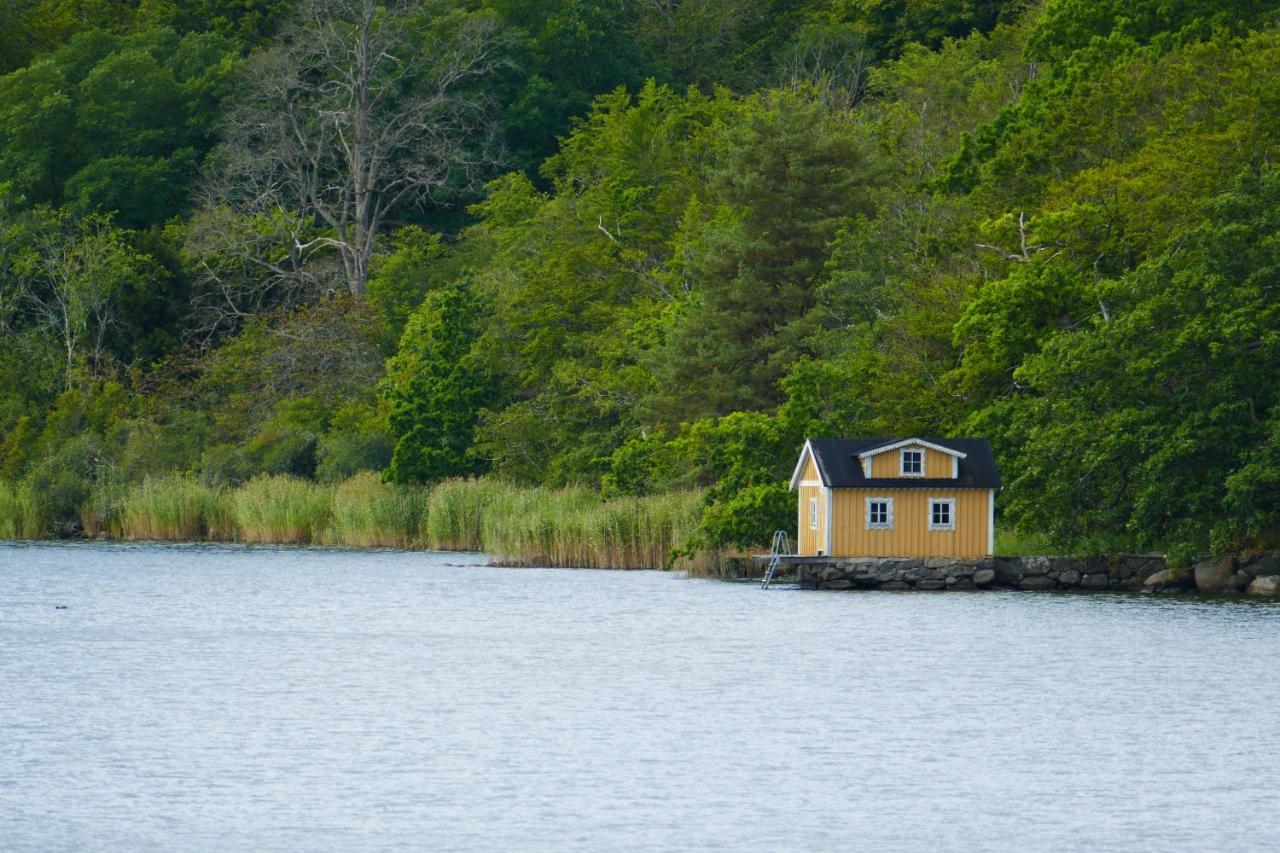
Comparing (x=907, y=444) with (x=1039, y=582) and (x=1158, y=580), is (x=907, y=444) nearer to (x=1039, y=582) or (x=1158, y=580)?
(x=1039, y=582)


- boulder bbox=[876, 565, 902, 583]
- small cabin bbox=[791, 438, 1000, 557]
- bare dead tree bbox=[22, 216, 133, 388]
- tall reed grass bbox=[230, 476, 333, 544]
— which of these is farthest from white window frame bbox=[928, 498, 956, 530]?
bare dead tree bbox=[22, 216, 133, 388]

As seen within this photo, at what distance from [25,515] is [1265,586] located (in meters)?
41.5

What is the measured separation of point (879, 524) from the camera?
50.1m

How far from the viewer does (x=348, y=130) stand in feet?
308

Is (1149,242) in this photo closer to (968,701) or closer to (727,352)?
(727,352)

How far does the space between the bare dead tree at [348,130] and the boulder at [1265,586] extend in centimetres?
4929

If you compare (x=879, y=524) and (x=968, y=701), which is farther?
(x=879, y=524)

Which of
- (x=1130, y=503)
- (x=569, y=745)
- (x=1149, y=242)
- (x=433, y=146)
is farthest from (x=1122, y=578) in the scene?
(x=433, y=146)

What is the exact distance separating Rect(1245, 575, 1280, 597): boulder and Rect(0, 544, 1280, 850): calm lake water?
2.59m

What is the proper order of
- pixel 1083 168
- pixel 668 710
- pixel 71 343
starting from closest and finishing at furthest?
pixel 668 710 < pixel 1083 168 < pixel 71 343

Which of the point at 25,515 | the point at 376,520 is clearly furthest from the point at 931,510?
the point at 25,515

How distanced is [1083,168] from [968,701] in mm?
33174

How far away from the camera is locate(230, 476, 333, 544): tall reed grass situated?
65875mm

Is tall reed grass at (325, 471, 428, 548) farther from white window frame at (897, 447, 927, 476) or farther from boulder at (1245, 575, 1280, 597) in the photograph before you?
boulder at (1245, 575, 1280, 597)
